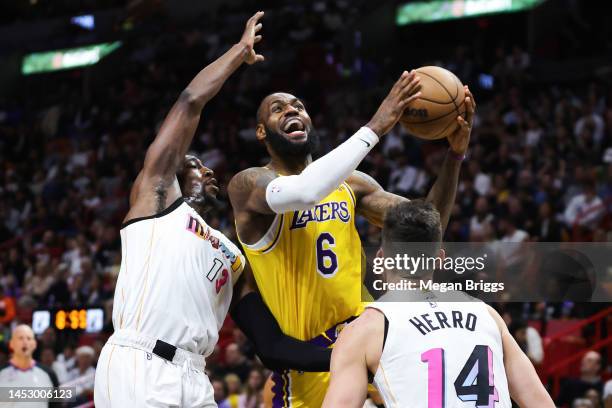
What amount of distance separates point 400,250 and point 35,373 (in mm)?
5691

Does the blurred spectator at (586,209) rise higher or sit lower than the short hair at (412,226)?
higher

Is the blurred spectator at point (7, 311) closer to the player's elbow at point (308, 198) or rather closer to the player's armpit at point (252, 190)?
the player's armpit at point (252, 190)

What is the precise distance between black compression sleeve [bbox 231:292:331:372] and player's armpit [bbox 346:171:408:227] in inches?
30.5

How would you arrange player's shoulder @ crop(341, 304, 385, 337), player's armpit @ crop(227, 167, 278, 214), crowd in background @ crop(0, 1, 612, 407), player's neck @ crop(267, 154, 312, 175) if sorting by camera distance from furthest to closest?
crowd in background @ crop(0, 1, 612, 407)
player's neck @ crop(267, 154, 312, 175)
player's armpit @ crop(227, 167, 278, 214)
player's shoulder @ crop(341, 304, 385, 337)

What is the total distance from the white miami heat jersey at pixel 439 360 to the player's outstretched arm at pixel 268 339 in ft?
3.36

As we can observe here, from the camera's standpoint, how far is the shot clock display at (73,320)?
12.0 meters

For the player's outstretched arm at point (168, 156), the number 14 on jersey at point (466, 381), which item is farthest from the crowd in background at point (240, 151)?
the number 14 on jersey at point (466, 381)

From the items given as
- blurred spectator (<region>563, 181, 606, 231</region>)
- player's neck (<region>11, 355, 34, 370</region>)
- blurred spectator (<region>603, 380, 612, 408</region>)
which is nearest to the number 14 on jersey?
blurred spectator (<region>603, 380, 612, 408</region>)

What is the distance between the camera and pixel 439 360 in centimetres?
353

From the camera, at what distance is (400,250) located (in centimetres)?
377

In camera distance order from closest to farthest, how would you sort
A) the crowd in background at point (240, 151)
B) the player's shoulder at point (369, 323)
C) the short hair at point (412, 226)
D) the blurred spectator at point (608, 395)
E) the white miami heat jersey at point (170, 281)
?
the player's shoulder at point (369, 323) → the short hair at point (412, 226) → the white miami heat jersey at point (170, 281) → the blurred spectator at point (608, 395) → the crowd in background at point (240, 151)

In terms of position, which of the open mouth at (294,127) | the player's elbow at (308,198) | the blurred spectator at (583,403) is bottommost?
the blurred spectator at (583,403)

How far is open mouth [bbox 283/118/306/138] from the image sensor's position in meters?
5.11

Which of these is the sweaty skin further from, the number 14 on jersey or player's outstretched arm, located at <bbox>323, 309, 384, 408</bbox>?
the number 14 on jersey
